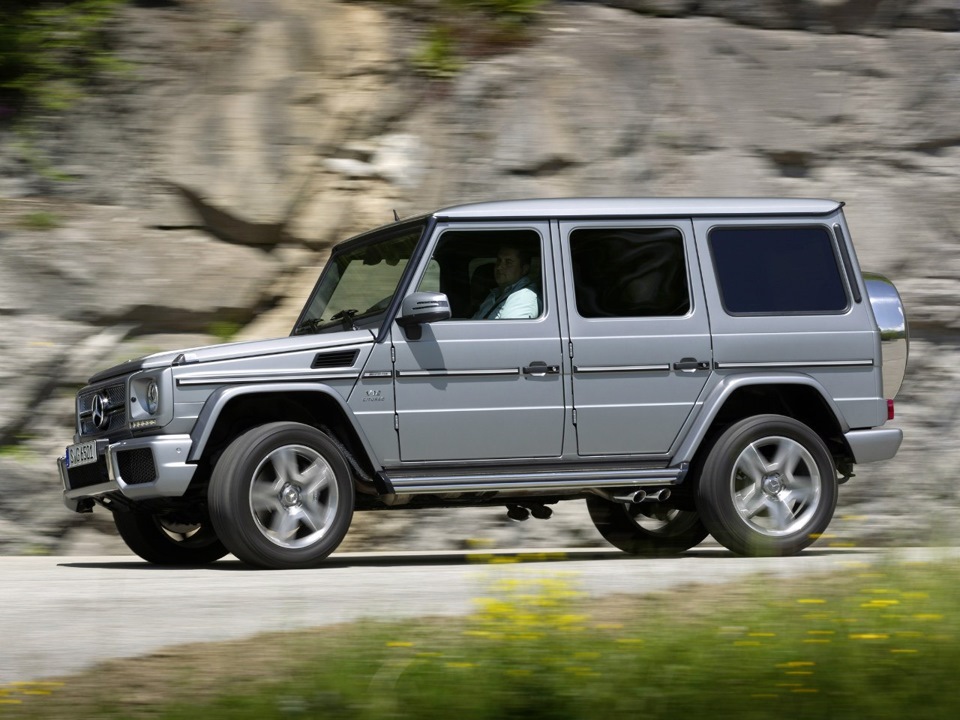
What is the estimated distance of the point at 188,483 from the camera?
704 cm

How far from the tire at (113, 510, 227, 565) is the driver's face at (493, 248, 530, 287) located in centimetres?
228

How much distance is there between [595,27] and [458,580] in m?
8.35

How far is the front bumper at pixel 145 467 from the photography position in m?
6.98

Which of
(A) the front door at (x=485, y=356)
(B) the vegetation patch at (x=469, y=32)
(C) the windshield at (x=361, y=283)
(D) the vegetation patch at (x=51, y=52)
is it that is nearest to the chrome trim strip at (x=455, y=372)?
(A) the front door at (x=485, y=356)

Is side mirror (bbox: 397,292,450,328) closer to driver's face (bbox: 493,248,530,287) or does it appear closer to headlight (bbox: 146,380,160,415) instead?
driver's face (bbox: 493,248,530,287)

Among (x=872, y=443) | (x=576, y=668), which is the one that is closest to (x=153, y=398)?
(x=576, y=668)

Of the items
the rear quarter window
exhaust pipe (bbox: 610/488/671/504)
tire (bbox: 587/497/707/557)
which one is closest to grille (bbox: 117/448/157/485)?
exhaust pipe (bbox: 610/488/671/504)

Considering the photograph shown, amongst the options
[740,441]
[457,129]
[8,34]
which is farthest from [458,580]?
[8,34]

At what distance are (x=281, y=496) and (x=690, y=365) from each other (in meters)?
2.36

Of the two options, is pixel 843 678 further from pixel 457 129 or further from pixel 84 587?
pixel 457 129

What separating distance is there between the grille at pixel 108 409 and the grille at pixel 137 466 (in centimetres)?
27

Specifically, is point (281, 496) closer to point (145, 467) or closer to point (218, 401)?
point (218, 401)

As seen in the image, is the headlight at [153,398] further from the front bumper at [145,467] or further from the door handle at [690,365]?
the door handle at [690,365]

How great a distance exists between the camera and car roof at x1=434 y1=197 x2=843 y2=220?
767 cm
